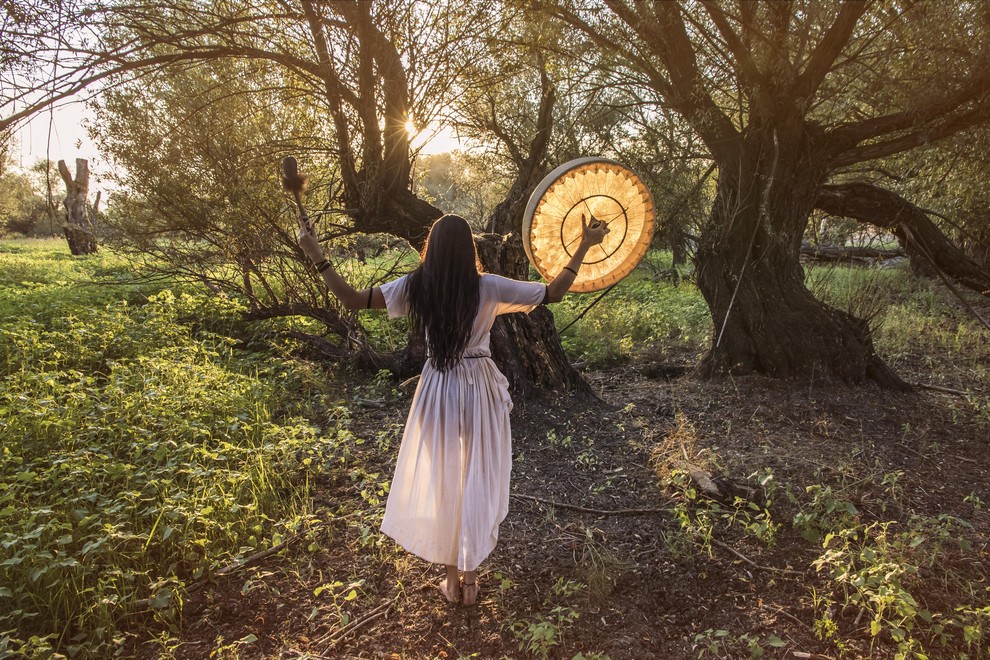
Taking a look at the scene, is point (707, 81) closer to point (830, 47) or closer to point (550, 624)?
point (830, 47)

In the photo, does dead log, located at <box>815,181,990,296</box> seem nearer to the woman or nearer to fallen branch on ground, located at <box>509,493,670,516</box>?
fallen branch on ground, located at <box>509,493,670,516</box>

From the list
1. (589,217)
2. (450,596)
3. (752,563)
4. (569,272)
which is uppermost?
(589,217)

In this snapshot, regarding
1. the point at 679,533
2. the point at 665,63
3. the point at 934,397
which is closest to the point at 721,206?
the point at 665,63

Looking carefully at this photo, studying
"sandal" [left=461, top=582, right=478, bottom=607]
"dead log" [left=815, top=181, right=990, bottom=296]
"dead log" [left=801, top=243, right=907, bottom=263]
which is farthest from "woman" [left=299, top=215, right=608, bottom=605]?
"dead log" [left=801, top=243, right=907, bottom=263]

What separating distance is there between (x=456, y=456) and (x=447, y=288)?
2.55 feet

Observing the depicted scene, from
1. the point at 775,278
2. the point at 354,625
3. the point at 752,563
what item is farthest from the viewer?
the point at 775,278

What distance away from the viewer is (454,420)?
2635 mm

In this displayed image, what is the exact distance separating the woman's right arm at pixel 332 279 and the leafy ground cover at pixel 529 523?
139 centimetres

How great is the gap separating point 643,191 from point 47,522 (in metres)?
3.88

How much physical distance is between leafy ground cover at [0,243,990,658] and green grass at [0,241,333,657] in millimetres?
19

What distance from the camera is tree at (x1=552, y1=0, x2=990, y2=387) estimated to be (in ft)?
13.1

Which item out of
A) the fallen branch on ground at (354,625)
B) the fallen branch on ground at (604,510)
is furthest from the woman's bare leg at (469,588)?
the fallen branch on ground at (604,510)

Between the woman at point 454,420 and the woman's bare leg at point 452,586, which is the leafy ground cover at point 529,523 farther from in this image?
the woman at point 454,420

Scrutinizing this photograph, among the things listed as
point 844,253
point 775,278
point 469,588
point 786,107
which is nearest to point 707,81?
point 786,107
